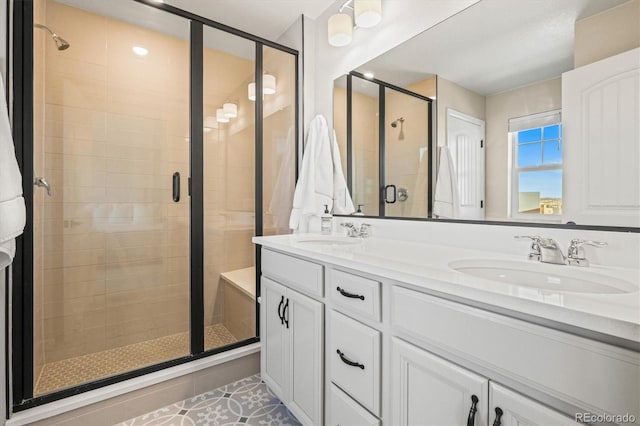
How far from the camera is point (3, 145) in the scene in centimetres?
104

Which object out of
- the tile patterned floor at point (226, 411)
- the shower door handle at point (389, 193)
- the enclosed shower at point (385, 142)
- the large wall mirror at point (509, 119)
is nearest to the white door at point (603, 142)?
the large wall mirror at point (509, 119)

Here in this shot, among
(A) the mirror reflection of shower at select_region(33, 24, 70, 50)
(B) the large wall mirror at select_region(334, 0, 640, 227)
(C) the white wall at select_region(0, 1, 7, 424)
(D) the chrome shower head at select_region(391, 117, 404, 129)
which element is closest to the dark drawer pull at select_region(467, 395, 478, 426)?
(B) the large wall mirror at select_region(334, 0, 640, 227)

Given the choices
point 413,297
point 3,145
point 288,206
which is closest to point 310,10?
point 288,206

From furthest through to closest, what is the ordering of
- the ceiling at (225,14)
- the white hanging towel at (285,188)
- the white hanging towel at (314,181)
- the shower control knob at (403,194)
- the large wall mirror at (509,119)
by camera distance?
the white hanging towel at (285,188)
the white hanging towel at (314,181)
the ceiling at (225,14)
the shower control knob at (403,194)
the large wall mirror at (509,119)

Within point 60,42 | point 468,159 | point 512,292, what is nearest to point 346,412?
point 512,292

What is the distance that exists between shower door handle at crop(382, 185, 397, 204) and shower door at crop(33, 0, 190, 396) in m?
1.19

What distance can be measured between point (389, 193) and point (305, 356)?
37.1 inches

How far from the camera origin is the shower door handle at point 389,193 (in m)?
1.66

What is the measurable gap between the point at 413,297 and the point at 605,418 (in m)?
0.41

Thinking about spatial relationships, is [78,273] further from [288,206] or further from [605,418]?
[605,418]

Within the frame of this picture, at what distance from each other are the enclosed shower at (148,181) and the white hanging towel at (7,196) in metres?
0.45

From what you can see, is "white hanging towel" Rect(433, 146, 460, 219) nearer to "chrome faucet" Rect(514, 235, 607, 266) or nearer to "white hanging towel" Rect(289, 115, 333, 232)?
"chrome faucet" Rect(514, 235, 607, 266)

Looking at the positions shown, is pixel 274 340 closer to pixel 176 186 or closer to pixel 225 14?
pixel 176 186

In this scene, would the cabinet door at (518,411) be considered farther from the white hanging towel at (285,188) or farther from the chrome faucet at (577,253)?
the white hanging towel at (285,188)
